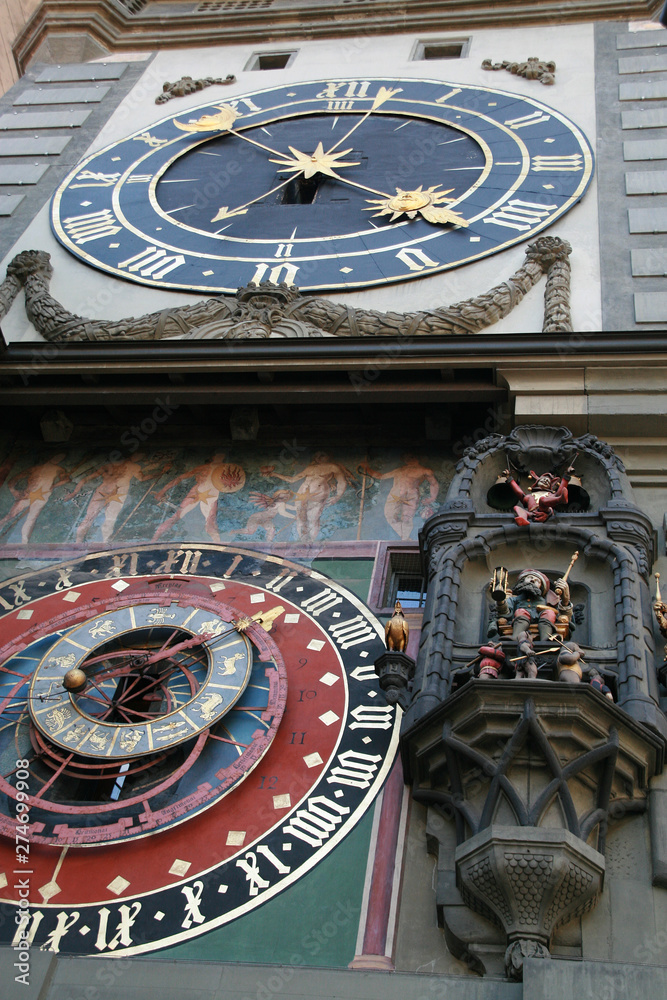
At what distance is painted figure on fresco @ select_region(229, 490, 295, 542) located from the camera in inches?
A: 395

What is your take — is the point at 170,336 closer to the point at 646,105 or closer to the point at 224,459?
the point at 224,459

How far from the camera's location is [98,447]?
11211mm

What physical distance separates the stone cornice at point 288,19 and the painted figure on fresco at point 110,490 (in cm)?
852

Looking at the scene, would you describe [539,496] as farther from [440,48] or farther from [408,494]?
[440,48]

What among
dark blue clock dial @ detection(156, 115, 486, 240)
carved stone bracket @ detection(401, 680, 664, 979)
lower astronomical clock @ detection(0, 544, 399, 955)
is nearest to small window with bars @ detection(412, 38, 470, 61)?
dark blue clock dial @ detection(156, 115, 486, 240)

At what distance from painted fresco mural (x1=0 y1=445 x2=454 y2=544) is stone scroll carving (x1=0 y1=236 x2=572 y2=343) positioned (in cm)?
103

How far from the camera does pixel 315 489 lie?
1037 centimetres

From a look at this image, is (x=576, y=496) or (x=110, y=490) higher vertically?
(x=110, y=490)

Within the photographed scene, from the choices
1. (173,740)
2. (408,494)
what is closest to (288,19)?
(408,494)

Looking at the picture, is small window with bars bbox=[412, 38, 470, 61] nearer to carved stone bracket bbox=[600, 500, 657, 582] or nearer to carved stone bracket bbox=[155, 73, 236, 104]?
carved stone bracket bbox=[155, 73, 236, 104]

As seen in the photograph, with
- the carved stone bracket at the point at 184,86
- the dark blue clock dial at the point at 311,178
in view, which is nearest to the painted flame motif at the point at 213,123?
the dark blue clock dial at the point at 311,178

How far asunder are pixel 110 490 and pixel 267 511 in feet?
4.65

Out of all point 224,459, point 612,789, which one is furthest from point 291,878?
point 224,459

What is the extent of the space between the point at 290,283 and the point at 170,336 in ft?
4.43
